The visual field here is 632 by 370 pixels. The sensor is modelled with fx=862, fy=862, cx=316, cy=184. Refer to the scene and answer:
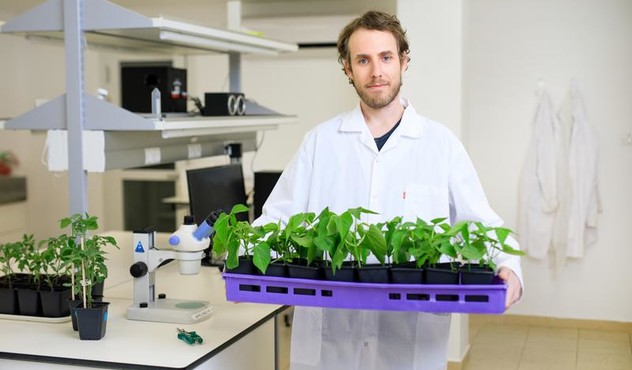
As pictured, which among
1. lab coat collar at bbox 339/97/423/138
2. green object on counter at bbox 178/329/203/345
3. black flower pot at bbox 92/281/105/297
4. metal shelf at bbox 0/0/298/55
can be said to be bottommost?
green object on counter at bbox 178/329/203/345

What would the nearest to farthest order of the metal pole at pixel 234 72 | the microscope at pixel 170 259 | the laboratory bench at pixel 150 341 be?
the laboratory bench at pixel 150 341 → the microscope at pixel 170 259 → the metal pole at pixel 234 72

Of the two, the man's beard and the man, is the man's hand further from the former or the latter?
the man's beard

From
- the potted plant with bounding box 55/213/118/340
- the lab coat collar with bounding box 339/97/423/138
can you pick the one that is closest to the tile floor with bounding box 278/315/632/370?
the potted plant with bounding box 55/213/118/340

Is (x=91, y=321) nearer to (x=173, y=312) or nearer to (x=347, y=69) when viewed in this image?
(x=173, y=312)

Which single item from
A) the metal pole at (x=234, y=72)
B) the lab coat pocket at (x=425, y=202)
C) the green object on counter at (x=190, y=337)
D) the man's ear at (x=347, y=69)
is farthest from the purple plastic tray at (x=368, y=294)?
the metal pole at (x=234, y=72)

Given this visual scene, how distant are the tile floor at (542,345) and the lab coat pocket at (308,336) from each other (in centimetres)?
209

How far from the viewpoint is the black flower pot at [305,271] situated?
2055mm

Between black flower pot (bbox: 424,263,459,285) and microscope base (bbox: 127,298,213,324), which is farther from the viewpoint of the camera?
microscope base (bbox: 127,298,213,324)

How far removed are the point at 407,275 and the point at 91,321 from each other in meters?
0.92

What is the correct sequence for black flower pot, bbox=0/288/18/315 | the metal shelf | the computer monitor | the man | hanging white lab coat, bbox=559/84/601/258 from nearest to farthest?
1. the man
2. black flower pot, bbox=0/288/18/315
3. the metal shelf
4. the computer monitor
5. hanging white lab coat, bbox=559/84/601/258

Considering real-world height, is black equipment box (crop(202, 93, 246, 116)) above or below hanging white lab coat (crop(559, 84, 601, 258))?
above

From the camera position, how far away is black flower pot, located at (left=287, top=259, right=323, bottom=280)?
2.05m

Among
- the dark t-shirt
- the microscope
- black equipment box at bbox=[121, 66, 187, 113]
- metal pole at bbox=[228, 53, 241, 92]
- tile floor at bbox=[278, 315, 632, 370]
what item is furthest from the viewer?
tile floor at bbox=[278, 315, 632, 370]

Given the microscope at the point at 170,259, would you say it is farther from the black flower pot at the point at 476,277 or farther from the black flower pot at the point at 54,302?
the black flower pot at the point at 476,277
